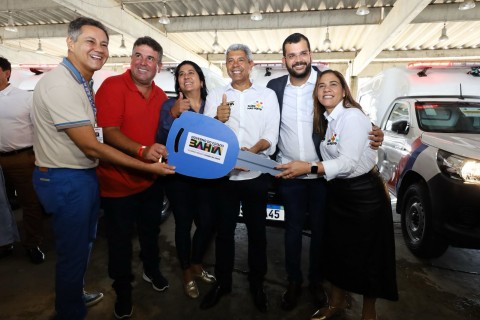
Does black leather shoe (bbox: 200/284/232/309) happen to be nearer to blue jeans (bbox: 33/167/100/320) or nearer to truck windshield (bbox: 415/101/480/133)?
blue jeans (bbox: 33/167/100/320)

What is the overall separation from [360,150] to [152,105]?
1452 mm

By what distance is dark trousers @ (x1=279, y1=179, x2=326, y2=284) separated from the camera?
237cm

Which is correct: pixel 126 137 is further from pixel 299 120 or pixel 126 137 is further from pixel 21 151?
pixel 21 151

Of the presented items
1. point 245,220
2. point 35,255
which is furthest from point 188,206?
point 35,255

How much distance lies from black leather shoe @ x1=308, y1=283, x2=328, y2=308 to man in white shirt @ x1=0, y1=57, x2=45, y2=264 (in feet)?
8.48

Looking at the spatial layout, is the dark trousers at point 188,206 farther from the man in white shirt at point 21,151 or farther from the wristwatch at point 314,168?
the man in white shirt at point 21,151

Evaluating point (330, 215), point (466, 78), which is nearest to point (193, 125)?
point (330, 215)

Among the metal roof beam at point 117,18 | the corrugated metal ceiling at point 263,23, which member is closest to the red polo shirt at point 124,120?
the corrugated metal ceiling at point 263,23

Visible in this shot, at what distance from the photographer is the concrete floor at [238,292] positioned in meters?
2.40

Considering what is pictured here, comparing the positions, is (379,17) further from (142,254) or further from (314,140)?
Answer: (142,254)

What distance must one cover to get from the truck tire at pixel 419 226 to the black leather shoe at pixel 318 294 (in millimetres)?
1336

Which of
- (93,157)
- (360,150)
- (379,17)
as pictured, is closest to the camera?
(93,157)

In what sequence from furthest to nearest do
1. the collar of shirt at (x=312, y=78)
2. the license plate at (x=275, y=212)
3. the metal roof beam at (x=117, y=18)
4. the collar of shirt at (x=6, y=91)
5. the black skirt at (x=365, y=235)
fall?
the metal roof beam at (x=117, y=18)
the collar of shirt at (x=6, y=91)
the license plate at (x=275, y=212)
the collar of shirt at (x=312, y=78)
the black skirt at (x=365, y=235)

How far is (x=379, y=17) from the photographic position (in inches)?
354
